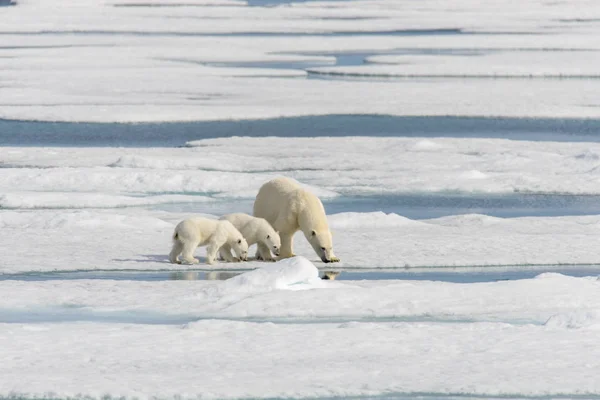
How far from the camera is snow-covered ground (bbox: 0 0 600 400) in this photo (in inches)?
226

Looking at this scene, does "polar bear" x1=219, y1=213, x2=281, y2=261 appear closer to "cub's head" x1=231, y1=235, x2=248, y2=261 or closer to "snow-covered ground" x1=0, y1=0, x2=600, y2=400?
"cub's head" x1=231, y1=235, x2=248, y2=261

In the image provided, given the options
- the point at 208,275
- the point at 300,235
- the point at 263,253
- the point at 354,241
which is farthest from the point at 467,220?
the point at 208,275

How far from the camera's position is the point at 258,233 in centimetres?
833

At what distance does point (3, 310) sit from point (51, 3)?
35529 mm

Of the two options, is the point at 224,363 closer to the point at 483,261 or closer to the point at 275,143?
the point at 483,261

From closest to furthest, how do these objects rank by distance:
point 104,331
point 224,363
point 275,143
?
point 224,363 < point 104,331 < point 275,143

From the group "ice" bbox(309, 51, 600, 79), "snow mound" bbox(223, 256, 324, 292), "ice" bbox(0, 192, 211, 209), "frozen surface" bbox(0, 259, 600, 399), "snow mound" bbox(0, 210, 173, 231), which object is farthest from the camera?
"ice" bbox(309, 51, 600, 79)

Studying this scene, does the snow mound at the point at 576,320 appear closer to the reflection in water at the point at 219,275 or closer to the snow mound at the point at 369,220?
the reflection in water at the point at 219,275

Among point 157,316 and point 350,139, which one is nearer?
point 157,316

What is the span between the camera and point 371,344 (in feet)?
20.1

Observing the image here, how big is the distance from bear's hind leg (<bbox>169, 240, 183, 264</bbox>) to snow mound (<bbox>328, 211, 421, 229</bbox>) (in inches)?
74.6

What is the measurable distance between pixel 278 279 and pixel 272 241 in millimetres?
1009

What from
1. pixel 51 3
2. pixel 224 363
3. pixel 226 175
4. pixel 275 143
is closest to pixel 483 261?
pixel 224 363

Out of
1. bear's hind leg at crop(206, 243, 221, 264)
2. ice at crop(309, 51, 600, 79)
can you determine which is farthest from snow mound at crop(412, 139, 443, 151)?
ice at crop(309, 51, 600, 79)
